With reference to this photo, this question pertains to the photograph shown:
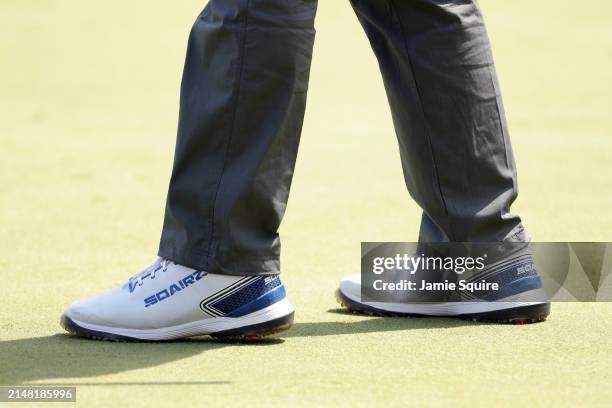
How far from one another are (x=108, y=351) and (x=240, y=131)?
0.35 metres

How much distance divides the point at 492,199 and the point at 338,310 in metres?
0.32

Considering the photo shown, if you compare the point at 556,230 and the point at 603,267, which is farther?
the point at 556,230

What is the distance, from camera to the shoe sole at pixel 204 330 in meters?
1.69

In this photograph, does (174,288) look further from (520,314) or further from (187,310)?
(520,314)

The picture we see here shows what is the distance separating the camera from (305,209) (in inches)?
119

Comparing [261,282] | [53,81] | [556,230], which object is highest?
[261,282]

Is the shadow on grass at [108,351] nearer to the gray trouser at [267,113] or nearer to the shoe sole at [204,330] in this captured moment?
the shoe sole at [204,330]

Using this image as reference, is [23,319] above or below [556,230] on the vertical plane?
above

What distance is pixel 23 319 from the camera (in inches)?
72.4

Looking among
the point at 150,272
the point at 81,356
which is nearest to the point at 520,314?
the point at 150,272

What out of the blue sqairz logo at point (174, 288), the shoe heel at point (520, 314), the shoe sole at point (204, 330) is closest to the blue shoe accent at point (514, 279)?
the shoe heel at point (520, 314)

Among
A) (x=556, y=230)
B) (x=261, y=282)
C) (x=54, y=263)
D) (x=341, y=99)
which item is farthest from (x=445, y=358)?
(x=341, y=99)

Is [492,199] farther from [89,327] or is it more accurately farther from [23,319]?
[23,319]

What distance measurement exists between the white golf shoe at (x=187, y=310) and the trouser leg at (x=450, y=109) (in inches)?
12.2
